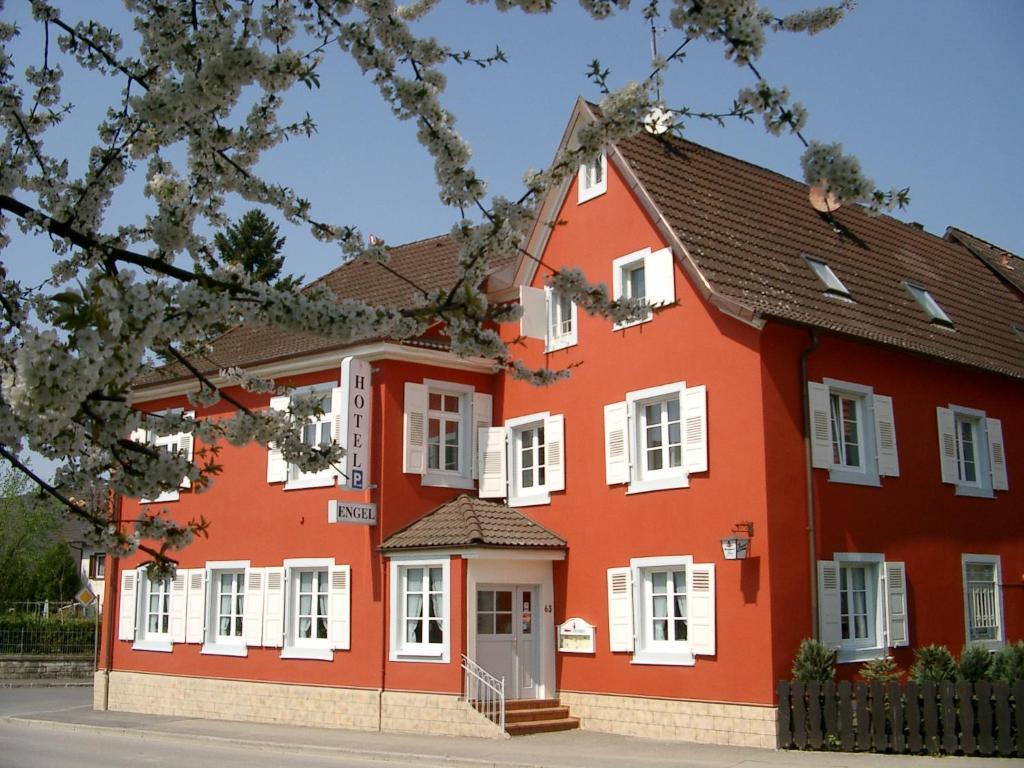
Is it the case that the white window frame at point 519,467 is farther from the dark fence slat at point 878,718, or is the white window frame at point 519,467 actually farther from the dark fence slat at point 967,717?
the dark fence slat at point 967,717

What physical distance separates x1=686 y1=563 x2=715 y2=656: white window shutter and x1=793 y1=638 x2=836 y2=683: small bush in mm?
1310

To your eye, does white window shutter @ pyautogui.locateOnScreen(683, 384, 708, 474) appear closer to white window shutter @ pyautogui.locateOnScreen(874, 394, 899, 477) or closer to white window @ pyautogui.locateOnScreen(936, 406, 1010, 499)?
white window shutter @ pyautogui.locateOnScreen(874, 394, 899, 477)

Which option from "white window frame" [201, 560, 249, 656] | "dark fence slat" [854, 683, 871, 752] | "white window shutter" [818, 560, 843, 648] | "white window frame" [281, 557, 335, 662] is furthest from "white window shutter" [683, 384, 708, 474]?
"white window frame" [201, 560, 249, 656]

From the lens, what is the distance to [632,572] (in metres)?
17.4

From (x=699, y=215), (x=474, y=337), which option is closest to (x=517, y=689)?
(x=699, y=215)

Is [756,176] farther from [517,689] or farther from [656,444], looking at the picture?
[517,689]

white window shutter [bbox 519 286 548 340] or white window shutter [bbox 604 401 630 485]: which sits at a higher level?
white window shutter [bbox 519 286 548 340]

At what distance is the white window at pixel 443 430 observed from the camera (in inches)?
757

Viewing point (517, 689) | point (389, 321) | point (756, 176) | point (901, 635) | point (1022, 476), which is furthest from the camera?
point (756, 176)

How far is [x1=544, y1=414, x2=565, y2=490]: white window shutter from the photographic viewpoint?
62.6 feet

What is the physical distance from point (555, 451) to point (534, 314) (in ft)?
8.02

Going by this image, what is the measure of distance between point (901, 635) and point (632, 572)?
4.17 m

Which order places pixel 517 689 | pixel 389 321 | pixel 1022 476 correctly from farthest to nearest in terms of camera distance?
pixel 1022 476, pixel 517 689, pixel 389 321

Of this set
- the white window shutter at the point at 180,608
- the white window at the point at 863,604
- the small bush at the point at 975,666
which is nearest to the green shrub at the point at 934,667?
the small bush at the point at 975,666
